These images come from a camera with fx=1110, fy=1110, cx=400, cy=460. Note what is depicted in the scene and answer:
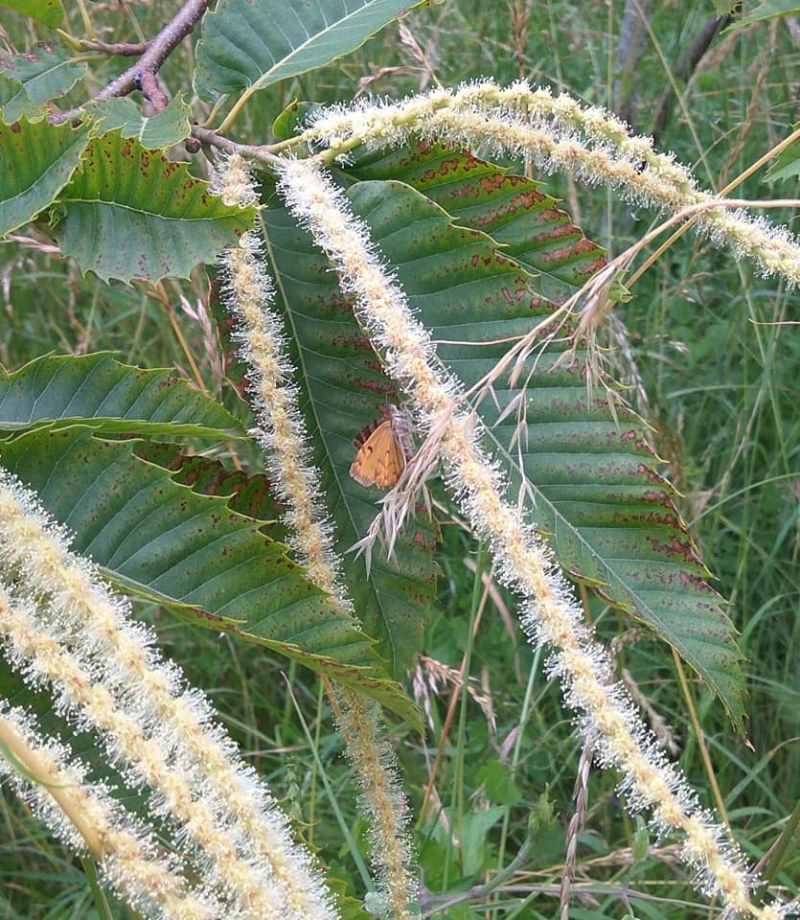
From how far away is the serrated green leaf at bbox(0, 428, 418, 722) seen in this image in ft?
3.49

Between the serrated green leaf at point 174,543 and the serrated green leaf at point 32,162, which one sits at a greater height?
the serrated green leaf at point 32,162

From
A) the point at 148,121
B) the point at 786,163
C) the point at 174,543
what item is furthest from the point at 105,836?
the point at 786,163

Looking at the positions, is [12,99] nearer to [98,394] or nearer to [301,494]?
[98,394]

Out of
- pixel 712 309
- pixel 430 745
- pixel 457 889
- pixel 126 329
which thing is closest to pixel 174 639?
pixel 430 745

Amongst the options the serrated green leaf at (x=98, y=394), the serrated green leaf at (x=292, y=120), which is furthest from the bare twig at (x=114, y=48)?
the serrated green leaf at (x=98, y=394)

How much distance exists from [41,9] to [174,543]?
31.1 inches

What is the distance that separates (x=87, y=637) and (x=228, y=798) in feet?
0.64

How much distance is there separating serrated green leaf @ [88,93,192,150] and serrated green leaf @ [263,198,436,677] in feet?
0.50

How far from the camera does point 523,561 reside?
95cm

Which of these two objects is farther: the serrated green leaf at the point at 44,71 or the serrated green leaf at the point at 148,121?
the serrated green leaf at the point at 44,71

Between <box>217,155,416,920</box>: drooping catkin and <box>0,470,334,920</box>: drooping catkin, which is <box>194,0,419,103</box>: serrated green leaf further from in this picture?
<box>0,470,334,920</box>: drooping catkin

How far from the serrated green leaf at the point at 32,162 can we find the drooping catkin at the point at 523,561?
238mm

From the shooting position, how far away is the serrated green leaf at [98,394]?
115cm

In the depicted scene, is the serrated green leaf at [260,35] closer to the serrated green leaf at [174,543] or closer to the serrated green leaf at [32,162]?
the serrated green leaf at [32,162]
